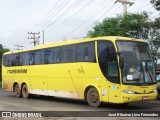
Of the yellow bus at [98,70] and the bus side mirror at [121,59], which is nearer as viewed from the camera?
the bus side mirror at [121,59]

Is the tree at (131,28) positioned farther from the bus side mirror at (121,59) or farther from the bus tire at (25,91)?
the bus side mirror at (121,59)

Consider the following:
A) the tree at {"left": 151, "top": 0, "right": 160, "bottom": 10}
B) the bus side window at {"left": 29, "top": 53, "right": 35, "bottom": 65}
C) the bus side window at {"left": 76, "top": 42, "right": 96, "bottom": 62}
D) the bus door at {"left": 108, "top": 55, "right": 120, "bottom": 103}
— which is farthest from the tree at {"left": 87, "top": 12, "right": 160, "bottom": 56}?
the bus door at {"left": 108, "top": 55, "right": 120, "bottom": 103}

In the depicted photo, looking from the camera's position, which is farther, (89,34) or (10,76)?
(89,34)

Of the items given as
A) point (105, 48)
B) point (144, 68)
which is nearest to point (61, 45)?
point (105, 48)

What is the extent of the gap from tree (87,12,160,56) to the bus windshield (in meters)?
13.3

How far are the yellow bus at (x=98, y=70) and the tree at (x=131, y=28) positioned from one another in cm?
1113

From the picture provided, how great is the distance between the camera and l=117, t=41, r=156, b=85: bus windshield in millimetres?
17266

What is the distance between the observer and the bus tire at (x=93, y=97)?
1846 centimetres

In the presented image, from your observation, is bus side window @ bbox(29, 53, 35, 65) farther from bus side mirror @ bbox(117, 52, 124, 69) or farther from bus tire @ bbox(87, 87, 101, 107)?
bus side mirror @ bbox(117, 52, 124, 69)

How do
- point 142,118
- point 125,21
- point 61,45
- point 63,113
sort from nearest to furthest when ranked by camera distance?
1. point 142,118
2. point 63,113
3. point 61,45
4. point 125,21

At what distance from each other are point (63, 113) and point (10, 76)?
13362 mm

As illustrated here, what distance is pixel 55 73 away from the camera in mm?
21969

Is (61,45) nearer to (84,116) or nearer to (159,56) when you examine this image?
(84,116)

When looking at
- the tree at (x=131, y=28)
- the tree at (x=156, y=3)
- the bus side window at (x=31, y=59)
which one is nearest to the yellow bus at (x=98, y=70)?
the bus side window at (x=31, y=59)
